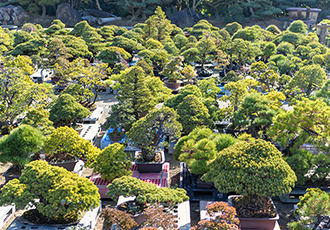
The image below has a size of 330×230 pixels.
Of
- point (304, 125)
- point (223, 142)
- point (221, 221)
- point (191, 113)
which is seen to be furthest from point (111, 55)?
point (221, 221)

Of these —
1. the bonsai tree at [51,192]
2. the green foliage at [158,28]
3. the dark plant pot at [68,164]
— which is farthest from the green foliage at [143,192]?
the green foliage at [158,28]

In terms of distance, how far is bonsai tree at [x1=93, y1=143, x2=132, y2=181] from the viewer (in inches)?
329

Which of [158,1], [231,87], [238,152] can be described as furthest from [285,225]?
[158,1]

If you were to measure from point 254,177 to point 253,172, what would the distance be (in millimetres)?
99

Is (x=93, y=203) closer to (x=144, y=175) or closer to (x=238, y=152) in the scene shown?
(x=144, y=175)

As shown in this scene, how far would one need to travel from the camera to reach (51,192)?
22.3 ft

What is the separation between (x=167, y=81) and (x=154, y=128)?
8150mm

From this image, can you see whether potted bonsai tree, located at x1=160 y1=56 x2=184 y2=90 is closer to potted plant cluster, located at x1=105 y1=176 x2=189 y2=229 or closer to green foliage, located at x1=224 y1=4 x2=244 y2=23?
potted plant cluster, located at x1=105 y1=176 x2=189 y2=229

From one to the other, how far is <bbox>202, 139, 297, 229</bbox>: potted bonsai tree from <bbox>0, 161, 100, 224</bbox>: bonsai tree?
8.92 feet

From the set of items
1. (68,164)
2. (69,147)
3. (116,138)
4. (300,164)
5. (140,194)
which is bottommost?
(116,138)

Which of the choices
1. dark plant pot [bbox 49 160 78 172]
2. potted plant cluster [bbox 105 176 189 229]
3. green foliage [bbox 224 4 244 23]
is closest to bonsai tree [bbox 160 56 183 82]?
dark plant pot [bbox 49 160 78 172]

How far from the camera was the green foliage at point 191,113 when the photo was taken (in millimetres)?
10547

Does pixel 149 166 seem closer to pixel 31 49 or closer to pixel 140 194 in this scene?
pixel 140 194

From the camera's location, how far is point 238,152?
23.2 ft
